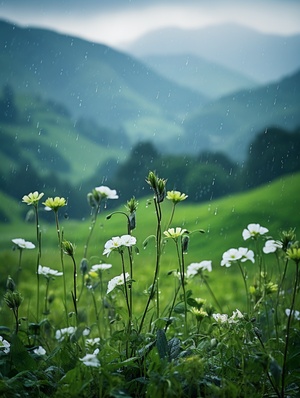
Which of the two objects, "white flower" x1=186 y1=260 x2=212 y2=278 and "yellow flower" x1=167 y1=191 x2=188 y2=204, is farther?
"white flower" x1=186 y1=260 x2=212 y2=278

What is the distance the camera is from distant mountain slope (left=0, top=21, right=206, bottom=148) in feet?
24.3

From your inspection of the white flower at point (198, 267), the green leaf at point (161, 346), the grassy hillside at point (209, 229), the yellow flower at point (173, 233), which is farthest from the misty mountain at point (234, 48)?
the green leaf at point (161, 346)

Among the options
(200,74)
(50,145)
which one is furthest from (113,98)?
(200,74)

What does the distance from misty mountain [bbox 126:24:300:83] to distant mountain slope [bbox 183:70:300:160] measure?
0.22 meters

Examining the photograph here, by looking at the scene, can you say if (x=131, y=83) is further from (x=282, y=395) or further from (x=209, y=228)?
(x=282, y=395)

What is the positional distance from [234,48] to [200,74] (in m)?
0.73

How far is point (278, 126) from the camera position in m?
5.99

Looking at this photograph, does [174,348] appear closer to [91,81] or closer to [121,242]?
[121,242]

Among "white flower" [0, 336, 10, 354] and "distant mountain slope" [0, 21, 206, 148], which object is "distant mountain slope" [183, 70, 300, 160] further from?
"white flower" [0, 336, 10, 354]

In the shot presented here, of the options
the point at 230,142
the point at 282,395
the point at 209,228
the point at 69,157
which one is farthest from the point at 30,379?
the point at 69,157

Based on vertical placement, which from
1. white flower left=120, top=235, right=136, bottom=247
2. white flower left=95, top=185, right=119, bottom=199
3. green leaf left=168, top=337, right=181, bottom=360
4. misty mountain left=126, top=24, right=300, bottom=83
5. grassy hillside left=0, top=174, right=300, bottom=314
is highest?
misty mountain left=126, top=24, right=300, bottom=83

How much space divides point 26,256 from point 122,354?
3970 millimetres

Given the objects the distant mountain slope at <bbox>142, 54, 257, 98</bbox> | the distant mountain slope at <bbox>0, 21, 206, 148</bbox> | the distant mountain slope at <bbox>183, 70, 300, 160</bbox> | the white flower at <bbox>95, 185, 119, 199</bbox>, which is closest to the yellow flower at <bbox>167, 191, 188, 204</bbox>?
the white flower at <bbox>95, 185, 119, 199</bbox>

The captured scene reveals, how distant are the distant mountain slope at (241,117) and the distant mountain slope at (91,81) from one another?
260 mm
